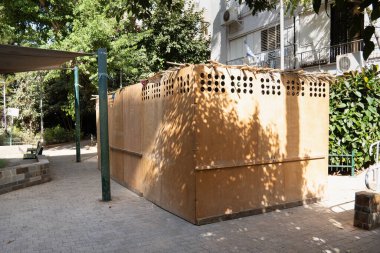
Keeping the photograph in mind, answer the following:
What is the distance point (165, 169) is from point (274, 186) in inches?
84.8

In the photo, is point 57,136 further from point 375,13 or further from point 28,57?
point 375,13

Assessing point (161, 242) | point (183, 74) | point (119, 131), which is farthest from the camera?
point (119, 131)

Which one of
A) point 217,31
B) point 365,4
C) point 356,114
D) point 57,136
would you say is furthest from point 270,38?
point 365,4

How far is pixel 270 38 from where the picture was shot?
1842 cm

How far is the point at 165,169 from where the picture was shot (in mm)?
6816

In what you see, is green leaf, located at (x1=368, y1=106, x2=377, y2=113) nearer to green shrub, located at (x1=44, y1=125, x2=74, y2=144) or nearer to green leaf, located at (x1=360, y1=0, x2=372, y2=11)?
green leaf, located at (x1=360, y1=0, x2=372, y2=11)

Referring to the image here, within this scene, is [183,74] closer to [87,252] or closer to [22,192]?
[87,252]

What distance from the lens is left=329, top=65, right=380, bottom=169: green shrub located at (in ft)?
30.7

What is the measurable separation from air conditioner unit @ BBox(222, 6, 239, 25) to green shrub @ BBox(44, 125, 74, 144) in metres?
12.6

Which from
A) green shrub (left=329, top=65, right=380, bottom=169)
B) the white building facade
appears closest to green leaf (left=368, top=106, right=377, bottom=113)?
green shrub (left=329, top=65, right=380, bottom=169)

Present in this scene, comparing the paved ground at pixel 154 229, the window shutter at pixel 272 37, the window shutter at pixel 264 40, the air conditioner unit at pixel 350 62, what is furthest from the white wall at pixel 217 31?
the paved ground at pixel 154 229

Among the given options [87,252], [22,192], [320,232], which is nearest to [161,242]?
[87,252]

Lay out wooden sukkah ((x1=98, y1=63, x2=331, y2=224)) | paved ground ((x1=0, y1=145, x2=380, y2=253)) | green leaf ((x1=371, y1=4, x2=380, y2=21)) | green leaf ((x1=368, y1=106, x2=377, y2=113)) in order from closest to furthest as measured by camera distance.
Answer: green leaf ((x1=371, y1=4, x2=380, y2=21)), paved ground ((x1=0, y1=145, x2=380, y2=253)), wooden sukkah ((x1=98, y1=63, x2=331, y2=224)), green leaf ((x1=368, y1=106, x2=377, y2=113))

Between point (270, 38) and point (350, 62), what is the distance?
20.2ft
